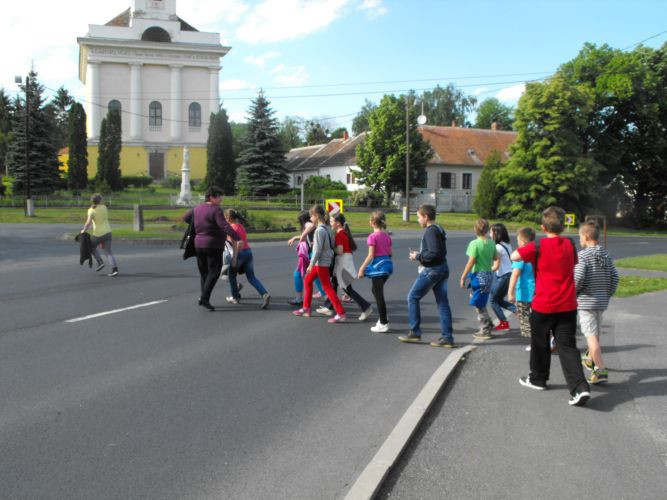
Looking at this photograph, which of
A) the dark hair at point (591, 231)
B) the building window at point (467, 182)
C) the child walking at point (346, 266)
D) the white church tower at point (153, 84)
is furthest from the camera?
the white church tower at point (153, 84)

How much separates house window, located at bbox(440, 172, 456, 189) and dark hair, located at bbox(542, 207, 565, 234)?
57.1m

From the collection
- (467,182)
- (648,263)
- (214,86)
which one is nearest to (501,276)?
(648,263)

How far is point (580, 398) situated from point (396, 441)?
6.17ft

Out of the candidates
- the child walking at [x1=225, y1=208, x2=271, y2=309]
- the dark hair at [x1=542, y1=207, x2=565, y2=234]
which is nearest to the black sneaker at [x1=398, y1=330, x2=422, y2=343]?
the dark hair at [x1=542, y1=207, x2=565, y2=234]

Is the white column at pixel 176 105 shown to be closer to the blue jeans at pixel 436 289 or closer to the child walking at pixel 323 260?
the child walking at pixel 323 260

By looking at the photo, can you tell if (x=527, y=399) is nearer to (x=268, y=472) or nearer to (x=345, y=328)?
(x=268, y=472)

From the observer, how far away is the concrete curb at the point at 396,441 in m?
3.74

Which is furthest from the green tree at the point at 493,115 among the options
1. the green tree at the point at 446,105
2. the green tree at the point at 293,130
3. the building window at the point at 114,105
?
the building window at the point at 114,105

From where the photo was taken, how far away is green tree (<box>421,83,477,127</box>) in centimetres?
10188

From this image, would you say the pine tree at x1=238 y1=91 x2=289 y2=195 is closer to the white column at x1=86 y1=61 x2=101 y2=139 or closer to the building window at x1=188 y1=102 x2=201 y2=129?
the building window at x1=188 y1=102 x2=201 y2=129

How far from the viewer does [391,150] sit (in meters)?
55.6

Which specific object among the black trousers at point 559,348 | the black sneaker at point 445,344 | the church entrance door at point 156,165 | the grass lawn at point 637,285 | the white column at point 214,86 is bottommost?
the black sneaker at point 445,344

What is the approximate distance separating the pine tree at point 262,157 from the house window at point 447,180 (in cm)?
1555

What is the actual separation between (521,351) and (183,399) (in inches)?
162
